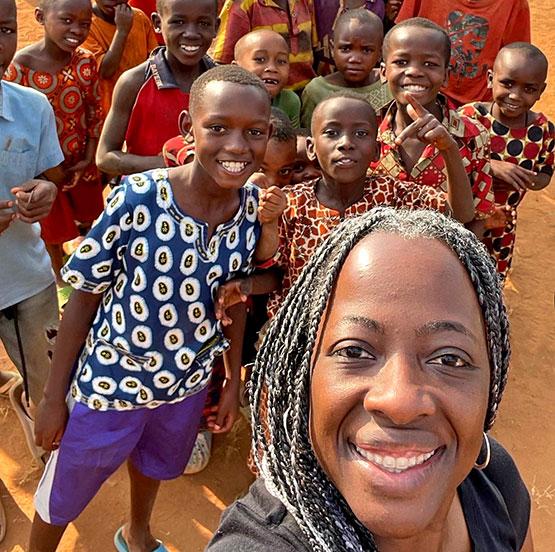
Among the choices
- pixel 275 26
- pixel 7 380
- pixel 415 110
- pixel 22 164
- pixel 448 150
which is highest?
pixel 275 26

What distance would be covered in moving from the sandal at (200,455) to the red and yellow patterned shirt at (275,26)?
1972 millimetres

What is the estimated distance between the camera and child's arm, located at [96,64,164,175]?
2898 millimetres

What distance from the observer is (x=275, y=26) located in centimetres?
369

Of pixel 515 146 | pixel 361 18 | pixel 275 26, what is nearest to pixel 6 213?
pixel 275 26

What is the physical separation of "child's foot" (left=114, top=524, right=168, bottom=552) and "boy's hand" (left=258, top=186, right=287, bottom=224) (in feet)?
4.57

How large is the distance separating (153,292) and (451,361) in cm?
110

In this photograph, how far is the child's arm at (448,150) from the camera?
2.54 meters

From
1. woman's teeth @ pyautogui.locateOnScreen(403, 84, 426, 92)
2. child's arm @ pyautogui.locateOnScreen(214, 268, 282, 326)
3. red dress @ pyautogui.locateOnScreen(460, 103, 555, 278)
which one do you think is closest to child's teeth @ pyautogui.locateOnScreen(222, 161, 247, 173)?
child's arm @ pyautogui.locateOnScreen(214, 268, 282, 326)

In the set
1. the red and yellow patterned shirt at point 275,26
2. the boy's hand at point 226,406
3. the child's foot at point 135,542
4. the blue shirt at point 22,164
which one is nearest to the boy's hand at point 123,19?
the red and yellow patterned shirt at point 275,26

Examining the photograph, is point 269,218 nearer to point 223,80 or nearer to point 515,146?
point 223,80

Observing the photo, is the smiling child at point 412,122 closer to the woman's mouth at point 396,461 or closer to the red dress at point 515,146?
the red dress at point 515,146

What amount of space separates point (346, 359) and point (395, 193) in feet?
5.06

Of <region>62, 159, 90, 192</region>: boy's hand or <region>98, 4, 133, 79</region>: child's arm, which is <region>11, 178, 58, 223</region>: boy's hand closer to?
<region>62, 159, 90, 192</region>: boy's hand

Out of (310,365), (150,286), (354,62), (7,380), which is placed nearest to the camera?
(310,365)
